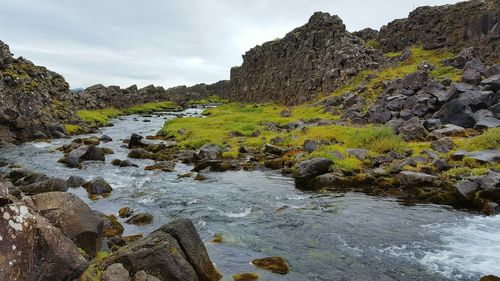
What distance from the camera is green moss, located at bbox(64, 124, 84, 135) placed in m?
66.3

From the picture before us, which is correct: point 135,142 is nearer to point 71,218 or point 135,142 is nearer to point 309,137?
point 309,137

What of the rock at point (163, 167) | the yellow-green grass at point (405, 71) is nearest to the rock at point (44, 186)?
the rock at point (163, 167)

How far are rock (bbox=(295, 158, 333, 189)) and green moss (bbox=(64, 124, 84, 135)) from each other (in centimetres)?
4779

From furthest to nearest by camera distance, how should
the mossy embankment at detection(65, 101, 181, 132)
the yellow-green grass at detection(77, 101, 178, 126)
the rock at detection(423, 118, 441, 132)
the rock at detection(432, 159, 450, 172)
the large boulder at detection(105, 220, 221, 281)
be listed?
the yellow-green grass at detection(77, 101, 178, 126) < the mossy embankment at detection(65, 101, 181, 132) < the rock at detection(423, 118, 441, 132) < the rock at detection(432, 159, 450, 172) < the large boulder at detection(105, 220, 221, 281)

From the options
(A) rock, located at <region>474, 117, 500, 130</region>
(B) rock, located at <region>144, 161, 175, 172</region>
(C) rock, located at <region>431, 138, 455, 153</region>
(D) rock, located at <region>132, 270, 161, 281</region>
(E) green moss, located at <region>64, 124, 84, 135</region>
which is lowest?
(B) rock, located at <region>144, 161, 175, 172</region>

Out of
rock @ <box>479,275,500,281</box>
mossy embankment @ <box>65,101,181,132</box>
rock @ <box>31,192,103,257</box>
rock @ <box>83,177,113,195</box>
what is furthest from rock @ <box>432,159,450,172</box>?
mossy embankment @ <box>65,101,181,132</box>

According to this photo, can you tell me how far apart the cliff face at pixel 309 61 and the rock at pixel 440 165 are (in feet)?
163

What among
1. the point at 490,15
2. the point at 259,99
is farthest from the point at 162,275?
the point at 259,99

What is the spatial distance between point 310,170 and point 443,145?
39.7 feet

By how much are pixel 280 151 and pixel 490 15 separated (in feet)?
146

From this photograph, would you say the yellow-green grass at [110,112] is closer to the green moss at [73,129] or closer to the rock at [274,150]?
the green moss at [73,129]

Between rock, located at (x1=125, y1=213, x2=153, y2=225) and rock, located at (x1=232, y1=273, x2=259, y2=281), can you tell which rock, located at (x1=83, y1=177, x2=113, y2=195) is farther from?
rock, located at (x1=232, y1=273, x2=259, y2=281)

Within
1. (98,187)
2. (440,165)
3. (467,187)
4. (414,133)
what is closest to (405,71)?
(414,133)

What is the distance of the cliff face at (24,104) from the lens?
55.1 meters
